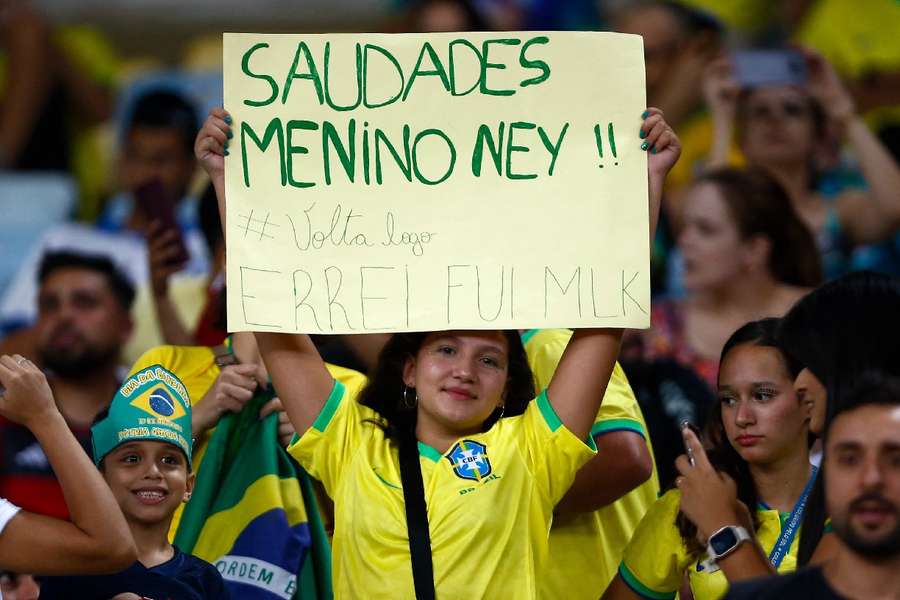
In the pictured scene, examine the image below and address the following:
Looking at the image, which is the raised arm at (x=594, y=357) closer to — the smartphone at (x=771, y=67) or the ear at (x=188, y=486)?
the ear at (x=188, y=486)

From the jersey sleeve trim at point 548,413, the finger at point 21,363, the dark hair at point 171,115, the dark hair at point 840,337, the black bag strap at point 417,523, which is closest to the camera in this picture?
the dark hair at point 840,337

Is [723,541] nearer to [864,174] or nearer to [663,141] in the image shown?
[663,141]

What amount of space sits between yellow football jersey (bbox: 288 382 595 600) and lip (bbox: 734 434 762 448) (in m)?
0.43

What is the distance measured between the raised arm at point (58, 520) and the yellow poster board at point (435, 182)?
1.76ft

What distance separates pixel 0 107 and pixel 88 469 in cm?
494

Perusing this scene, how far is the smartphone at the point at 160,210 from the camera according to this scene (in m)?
4.80

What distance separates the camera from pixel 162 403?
3420 millimetres

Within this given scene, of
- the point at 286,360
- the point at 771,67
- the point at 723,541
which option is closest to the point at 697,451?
the point at 723,541

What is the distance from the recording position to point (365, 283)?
3324 mm

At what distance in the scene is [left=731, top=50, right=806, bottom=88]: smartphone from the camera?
616 centimetres

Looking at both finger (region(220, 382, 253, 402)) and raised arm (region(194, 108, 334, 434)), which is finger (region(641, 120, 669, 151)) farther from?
finger (region(220, 382, 253, 402))

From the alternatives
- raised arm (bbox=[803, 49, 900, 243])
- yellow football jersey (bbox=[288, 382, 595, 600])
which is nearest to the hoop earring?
yellow football jersey (bbox=[288, 382, 595, 600])

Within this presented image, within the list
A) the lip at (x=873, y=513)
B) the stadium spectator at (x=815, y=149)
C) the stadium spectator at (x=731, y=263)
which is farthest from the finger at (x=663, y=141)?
the stadium spectator at (x=815, y=149)

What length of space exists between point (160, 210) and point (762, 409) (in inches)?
85.4
